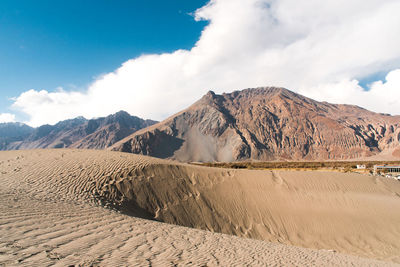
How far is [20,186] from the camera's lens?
9.37 m

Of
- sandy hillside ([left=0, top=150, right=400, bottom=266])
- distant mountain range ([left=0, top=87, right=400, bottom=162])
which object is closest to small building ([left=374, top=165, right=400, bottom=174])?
sandy hillside ([left=0, top=150, right=400, bottom=266])

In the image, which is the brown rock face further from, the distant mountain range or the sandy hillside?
the sandy hillside

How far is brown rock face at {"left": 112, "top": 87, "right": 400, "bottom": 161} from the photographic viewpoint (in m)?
95.9

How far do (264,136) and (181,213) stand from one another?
102154 millimetres

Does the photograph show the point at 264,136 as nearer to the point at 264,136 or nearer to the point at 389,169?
the point at 264,136

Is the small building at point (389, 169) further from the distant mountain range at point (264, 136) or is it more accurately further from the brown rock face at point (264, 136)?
the distant mountain range at point (264, 136)

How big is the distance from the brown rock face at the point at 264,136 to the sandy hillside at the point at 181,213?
7793cm

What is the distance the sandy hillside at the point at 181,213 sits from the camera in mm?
4621

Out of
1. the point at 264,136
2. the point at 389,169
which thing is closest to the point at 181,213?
the point at 389,169

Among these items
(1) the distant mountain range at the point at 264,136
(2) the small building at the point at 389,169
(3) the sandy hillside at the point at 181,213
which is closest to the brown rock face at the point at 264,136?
(1) the distant mountain range at the point at 264,136

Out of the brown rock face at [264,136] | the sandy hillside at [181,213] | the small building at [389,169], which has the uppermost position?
the brown rock face at [264,136]

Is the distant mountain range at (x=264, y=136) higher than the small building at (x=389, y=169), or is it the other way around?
the distant mountain range at (x=264, y=136)

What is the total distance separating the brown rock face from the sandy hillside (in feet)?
256

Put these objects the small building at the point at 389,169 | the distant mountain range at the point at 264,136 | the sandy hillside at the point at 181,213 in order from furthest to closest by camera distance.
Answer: the distant mountain range at the point at 264,136
the small building at the point at 389,169
the sandy hillside at the point at 181,213
